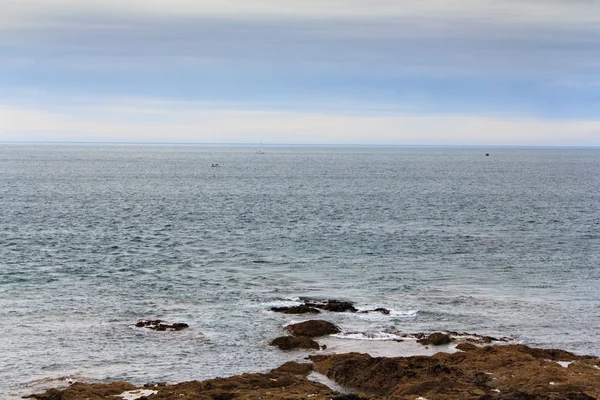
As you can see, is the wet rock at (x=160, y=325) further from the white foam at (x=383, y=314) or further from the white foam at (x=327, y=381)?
the white foam at (x=327, y=381)

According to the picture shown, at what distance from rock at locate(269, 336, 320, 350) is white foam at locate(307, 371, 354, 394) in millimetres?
4461

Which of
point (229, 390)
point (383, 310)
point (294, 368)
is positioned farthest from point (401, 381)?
point (383, 310)

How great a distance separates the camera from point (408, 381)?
32.2 m

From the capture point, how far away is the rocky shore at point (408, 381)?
2958 centimetres

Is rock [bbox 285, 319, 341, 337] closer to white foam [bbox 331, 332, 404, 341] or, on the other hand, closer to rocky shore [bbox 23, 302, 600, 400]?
white foam [bbox 331, 332, 404, 341]

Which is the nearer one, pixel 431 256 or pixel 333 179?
pixel 431 256

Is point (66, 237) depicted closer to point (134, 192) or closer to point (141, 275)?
point (141, 275)

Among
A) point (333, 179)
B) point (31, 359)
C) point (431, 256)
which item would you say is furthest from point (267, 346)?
point (333, 179)

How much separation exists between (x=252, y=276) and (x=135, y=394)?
2893 centimetres

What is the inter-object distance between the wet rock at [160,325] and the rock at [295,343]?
652 centimetres

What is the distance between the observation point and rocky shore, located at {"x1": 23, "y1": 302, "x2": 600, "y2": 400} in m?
29.6

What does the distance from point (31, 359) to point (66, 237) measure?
143 feet

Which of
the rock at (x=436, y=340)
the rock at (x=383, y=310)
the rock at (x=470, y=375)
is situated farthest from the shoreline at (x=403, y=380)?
the rock at (x=383, y=310)

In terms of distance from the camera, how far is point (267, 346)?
40219 mm
